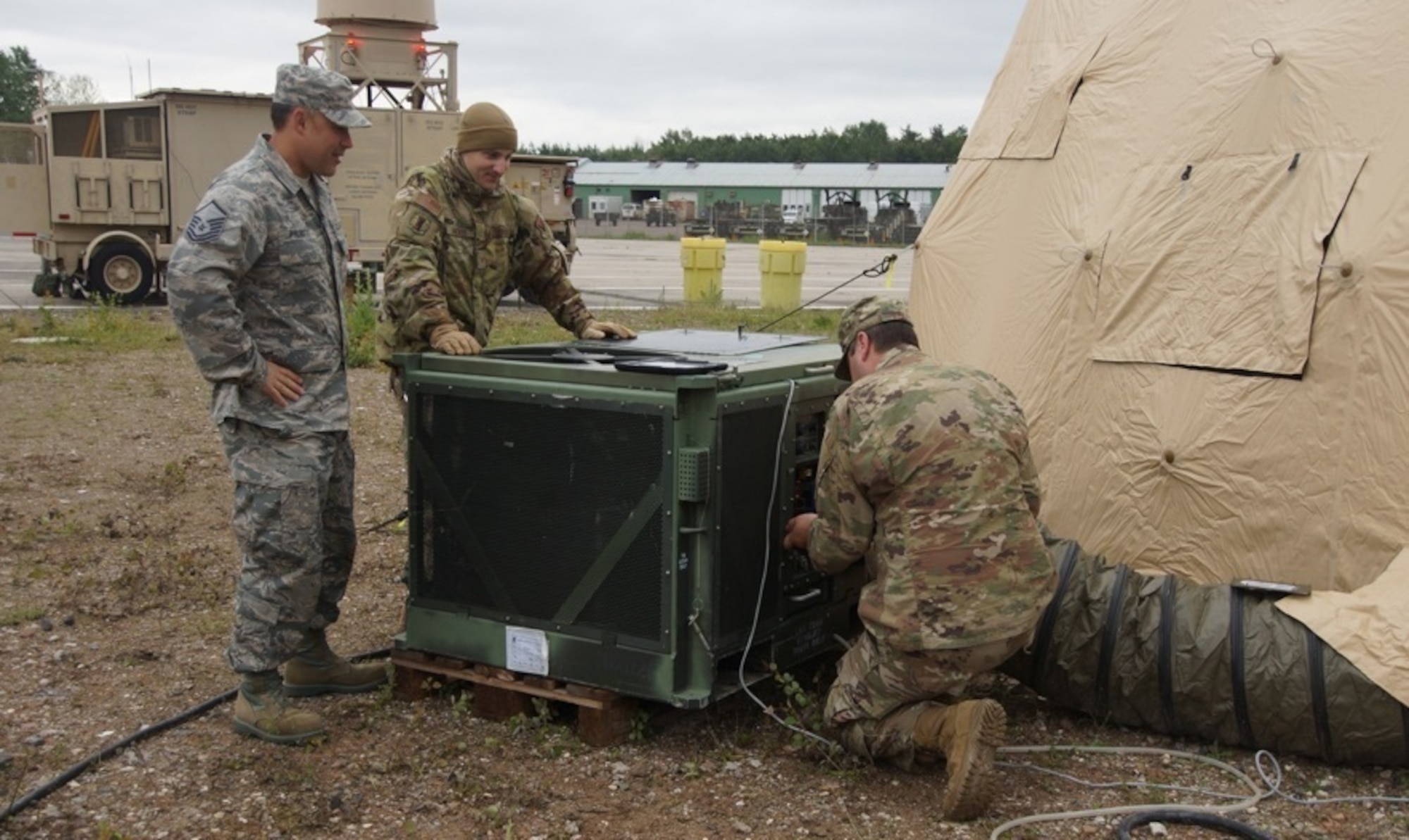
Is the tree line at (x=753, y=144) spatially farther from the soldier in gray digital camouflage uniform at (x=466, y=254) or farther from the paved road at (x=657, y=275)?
the soldier in gray digital camouflage uniform at (x=466, y=254)

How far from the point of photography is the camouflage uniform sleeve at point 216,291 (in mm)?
4199

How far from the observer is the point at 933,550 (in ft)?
13.4

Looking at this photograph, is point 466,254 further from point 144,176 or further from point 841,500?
point 144,176

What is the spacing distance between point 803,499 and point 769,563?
1.13 ft

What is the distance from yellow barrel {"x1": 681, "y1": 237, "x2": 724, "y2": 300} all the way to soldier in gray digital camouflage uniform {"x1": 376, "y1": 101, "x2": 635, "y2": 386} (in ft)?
47.2

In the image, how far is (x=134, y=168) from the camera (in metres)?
17.0

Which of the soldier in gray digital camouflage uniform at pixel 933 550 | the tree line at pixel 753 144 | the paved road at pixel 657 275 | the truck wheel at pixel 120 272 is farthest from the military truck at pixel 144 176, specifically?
the tree line at pixel 753 144

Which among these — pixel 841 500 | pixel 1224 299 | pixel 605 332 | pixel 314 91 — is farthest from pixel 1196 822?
pixel 314 91

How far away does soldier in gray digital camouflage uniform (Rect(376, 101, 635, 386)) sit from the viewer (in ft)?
16.3

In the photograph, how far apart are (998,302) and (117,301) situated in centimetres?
1376

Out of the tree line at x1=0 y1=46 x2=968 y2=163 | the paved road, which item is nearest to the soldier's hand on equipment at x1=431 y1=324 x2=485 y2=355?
the paved road

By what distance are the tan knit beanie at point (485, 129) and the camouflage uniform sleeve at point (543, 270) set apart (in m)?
0.43

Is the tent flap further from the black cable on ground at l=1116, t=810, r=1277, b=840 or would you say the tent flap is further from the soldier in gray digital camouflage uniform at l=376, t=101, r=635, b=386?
the soldier in gray digital camouflage uniform at l=376, t=101, r=635, b=386

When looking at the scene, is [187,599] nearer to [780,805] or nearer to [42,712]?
[42,712]
